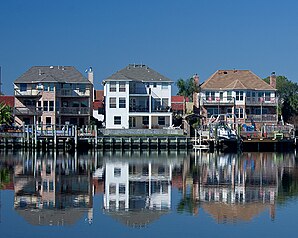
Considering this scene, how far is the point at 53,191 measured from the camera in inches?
1521

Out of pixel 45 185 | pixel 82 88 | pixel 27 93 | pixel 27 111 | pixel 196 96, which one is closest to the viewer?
pixel 45 185

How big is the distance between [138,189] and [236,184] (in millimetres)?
6706

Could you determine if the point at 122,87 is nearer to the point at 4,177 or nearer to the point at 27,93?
the point at 27,93

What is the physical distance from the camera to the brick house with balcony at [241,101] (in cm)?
9175

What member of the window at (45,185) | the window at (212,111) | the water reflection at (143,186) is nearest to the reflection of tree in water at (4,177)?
the water reflection at (143,186)

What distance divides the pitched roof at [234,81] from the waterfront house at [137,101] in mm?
6775

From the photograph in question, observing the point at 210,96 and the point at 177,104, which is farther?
the point at 177,104

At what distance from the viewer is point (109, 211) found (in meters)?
31.9

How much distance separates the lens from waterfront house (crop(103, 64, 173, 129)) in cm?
8875

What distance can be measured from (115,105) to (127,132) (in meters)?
6.79

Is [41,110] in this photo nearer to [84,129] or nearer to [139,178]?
[84,129]

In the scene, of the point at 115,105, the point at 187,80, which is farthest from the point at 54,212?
the point at 187,80

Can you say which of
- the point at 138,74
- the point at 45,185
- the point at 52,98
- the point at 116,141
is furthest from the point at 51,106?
the point at 45,185

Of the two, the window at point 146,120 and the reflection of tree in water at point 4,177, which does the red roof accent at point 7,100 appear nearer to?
the window at point 146,120
